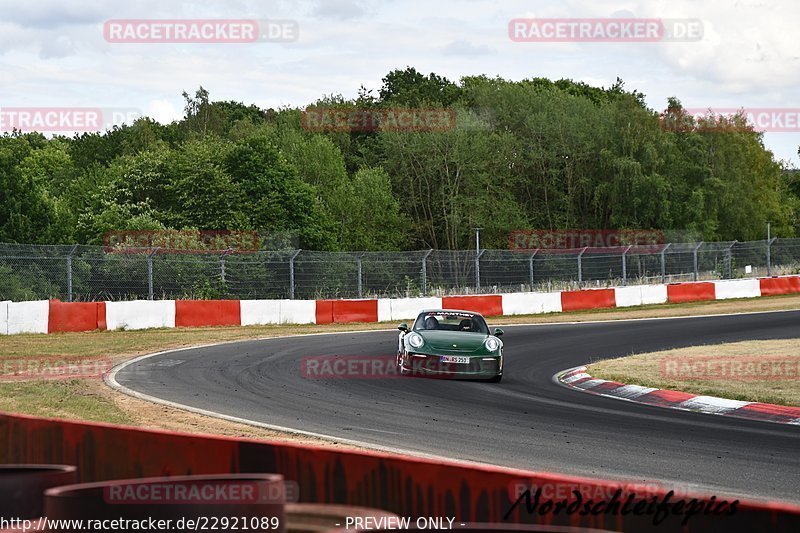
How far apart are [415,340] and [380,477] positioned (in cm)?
1101

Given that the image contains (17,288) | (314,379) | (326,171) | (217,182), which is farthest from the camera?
(326,171)

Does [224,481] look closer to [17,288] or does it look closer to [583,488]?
[583,488]

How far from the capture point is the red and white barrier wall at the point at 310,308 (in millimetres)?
23766

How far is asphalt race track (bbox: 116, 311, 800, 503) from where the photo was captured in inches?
333

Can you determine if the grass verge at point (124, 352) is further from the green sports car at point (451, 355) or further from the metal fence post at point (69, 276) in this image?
the green sports car at point (451, 355)

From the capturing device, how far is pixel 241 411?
1213 centimetres

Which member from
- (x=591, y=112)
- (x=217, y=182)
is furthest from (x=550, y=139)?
(x=217, y=182)

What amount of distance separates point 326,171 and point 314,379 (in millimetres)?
55344

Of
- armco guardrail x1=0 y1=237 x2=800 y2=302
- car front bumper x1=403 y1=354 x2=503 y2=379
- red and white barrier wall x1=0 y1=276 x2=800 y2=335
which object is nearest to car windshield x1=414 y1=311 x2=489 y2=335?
car front bumper x1=403 y1=354 x2=503 y2=379

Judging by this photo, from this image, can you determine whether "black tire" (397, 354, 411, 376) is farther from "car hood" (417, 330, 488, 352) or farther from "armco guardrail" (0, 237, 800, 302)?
"armco guardrail" (0, 237, 800, 302)

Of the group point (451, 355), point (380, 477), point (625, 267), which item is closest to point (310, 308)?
point (451, 355)

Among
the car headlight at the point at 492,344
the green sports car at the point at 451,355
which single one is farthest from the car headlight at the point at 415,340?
the car headlight at the point at 492,344

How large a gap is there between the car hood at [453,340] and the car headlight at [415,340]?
7cm

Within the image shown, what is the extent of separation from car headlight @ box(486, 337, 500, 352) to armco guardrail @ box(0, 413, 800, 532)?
9.33 m
